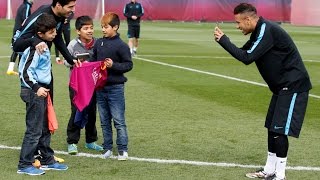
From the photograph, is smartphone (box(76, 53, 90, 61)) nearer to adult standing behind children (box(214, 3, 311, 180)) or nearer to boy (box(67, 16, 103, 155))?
boy (box(67, 16, 103, 155))

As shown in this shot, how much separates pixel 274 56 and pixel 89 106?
2622 mm

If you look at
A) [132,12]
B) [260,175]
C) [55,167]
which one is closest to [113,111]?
[55,167]

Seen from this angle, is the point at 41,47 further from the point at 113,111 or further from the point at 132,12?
the point at 132,12

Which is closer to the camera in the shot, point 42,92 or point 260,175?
point 42,92

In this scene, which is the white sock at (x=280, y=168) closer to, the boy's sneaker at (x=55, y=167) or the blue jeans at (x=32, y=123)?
the boy's sneaker at (x=55, y=167)

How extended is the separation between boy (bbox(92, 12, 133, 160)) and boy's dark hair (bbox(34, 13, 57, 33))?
3.14 feet

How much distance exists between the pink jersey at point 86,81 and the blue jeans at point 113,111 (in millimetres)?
166

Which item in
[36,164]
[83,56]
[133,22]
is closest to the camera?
[36,164]

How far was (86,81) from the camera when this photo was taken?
8.30 metres

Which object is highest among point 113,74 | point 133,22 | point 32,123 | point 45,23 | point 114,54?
point 45,23

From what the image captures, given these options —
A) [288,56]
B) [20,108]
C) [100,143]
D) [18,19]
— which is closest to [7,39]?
[18,19]

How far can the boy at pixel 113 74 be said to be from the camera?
828cm

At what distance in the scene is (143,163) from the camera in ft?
27.0

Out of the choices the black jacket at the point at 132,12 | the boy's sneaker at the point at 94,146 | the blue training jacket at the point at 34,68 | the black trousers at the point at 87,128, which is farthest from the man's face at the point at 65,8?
the black jacket at the point at 132,12
